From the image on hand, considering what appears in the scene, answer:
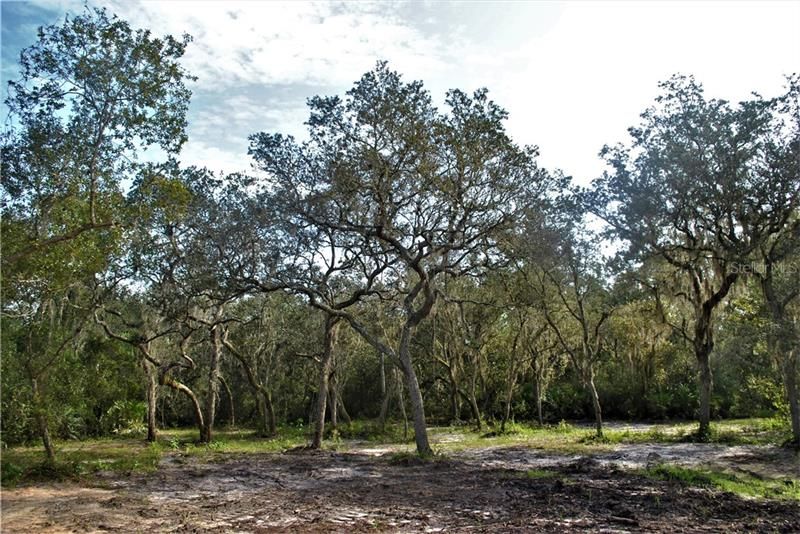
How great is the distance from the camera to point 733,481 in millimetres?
10172

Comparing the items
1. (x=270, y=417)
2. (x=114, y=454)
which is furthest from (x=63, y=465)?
(x=270, y=417)

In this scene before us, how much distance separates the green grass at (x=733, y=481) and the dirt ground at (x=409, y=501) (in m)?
0.50

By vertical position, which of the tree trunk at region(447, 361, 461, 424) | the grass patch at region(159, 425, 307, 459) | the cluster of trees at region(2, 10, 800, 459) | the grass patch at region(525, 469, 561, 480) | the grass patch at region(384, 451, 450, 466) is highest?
the cluster of trees at region(2, 10, 800, 459)

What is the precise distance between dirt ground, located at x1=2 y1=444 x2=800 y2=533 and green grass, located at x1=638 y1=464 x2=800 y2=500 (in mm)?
501

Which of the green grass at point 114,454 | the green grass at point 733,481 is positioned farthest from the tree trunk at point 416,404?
the green grass at point 114,454

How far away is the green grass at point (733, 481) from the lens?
9094mm

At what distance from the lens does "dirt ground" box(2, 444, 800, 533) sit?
7262mm

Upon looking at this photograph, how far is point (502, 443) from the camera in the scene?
1931 cm

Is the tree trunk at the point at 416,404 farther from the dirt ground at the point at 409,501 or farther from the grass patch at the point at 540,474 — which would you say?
the grass patch at the point at 540,474

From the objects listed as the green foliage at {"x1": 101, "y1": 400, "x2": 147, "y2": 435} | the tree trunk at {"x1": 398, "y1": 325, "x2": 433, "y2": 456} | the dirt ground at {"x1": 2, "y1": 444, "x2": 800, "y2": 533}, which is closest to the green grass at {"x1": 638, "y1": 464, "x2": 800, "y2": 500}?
the dirt ground at {"x1": 2, "y1": 444, "x2": 800, "y2": 533}

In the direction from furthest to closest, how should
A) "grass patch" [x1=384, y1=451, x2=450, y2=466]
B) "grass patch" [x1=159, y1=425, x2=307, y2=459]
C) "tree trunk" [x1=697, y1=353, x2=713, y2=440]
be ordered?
"grass patch" [x1=159, y1=425, x2=307, y2=459]
"tree trunk" [x1=697, y1=353, x2=713, y2=440]
"grass patch" [x1=384, y1=451, x2=450, y2=466]

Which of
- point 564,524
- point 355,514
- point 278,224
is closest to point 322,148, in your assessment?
point 278,224

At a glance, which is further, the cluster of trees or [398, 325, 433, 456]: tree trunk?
[398, 325, 433, 456]: tree trunk

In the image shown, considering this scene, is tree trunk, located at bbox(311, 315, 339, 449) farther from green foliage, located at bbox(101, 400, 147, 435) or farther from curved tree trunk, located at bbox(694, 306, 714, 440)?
green foliage, located at bbox(101, 400, 147, 435)
